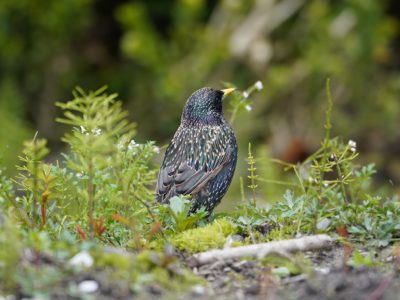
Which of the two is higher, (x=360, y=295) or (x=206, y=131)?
(x=206, y=131)

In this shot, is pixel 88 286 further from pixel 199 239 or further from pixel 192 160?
pixel 192 160

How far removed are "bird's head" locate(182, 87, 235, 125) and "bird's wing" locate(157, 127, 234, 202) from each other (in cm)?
9

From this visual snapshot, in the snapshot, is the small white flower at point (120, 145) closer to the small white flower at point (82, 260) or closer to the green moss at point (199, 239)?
the green moss at point (199, 239)

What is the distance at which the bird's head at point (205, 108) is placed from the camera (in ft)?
17.6

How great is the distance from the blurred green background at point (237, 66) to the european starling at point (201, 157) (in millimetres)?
2853

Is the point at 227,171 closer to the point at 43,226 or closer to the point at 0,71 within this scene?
the point at 43,226

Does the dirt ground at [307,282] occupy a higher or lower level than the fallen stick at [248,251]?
lower

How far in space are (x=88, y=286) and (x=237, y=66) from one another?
5986mm

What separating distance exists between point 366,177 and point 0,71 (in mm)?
5775

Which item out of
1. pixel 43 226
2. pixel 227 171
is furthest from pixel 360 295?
pixel 227 171

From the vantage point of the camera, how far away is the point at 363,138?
359 inches

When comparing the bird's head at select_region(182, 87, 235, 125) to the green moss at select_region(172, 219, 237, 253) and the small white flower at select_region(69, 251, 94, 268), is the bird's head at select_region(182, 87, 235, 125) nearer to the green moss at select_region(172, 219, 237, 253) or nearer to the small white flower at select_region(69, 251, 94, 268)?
the green moss at select_region(172, 219, 237, 253)

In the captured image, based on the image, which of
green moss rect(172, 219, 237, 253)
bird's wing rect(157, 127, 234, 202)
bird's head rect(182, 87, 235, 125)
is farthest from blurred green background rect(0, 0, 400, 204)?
green moss rect(172, 219, 237, 253)

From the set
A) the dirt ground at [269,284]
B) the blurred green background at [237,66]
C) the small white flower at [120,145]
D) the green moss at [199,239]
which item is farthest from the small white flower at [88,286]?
the blurred green background at [237,66]
